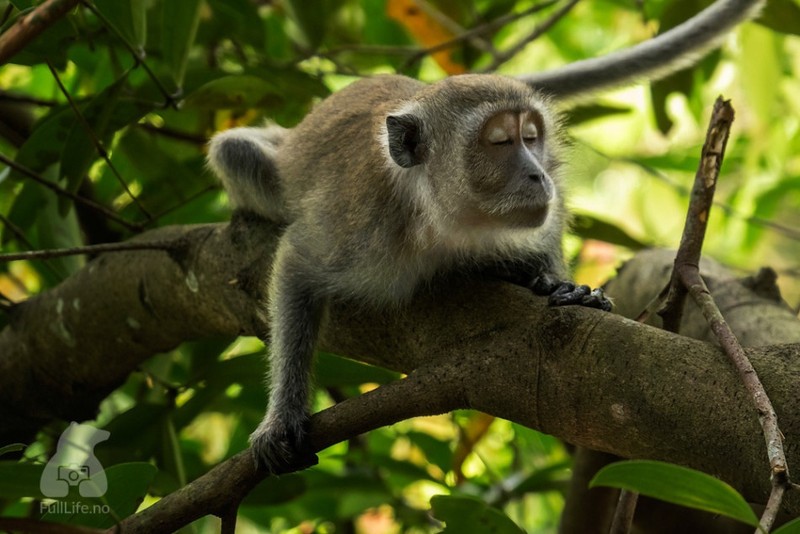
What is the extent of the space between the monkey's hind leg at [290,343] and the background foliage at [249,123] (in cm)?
12

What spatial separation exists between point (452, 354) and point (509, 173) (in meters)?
0.84

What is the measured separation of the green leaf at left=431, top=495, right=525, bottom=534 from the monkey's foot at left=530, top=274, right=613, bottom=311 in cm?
56

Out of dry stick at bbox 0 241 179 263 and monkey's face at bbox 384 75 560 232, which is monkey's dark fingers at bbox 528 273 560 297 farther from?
dry stick at bbox 0 241 179 263

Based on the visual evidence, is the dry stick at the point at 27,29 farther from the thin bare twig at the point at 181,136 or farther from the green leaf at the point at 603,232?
the green leaf at the point at 603,232

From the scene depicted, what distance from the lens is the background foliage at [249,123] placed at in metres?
3.22

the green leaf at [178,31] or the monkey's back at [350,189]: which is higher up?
the green leaf at [178,31]

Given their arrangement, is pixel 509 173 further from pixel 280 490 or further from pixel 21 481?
pixel 21 481

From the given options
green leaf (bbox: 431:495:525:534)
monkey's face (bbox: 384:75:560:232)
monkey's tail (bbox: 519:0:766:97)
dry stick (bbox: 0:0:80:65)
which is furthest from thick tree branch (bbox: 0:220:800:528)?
monkey's tail (bbox: 519:0:766:97)

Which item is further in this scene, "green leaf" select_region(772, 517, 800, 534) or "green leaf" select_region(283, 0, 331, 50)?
"green leaf" select_region(283, 0, 331, 50)

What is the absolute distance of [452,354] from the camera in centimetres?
231

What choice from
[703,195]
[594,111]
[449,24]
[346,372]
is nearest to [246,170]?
[346,372]

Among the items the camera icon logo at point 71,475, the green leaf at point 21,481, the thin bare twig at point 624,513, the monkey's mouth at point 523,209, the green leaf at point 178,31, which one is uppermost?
the green leaf at point 178,31

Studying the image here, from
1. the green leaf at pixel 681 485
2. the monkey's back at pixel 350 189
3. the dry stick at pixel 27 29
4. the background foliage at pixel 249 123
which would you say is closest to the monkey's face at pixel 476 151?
the monkey's back at pixel 350 189

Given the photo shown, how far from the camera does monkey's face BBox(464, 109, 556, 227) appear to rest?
114 inches
